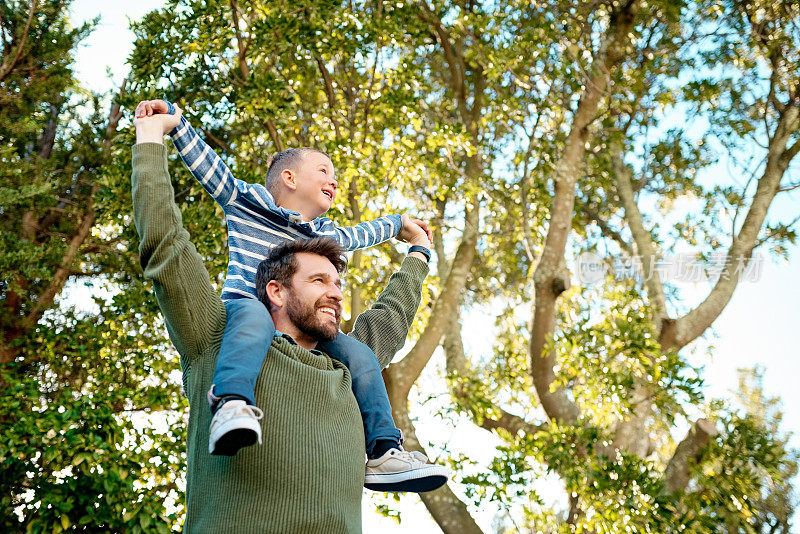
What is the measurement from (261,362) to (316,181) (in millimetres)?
1206

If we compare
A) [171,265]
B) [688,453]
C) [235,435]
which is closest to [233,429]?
[235,435]

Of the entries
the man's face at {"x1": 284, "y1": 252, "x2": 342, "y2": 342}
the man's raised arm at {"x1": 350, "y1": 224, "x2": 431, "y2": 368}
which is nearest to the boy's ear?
the man's raised arm at {"x1": 350, "y1": 224, "x2": 431, "y2": 368}

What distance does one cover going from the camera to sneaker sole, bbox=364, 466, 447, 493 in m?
2.16

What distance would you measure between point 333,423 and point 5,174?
7.03 meters

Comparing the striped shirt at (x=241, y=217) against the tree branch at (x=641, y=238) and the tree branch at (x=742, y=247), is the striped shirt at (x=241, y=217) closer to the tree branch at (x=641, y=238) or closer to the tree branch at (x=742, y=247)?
the tree branch at (x=742, y=247)

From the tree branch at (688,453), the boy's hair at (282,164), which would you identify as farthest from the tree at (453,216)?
the boy's hair at (282,164)

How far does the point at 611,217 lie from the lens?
11.5 meters

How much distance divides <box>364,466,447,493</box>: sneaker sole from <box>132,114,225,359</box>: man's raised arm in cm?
66

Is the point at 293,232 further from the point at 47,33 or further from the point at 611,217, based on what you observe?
the point at 611,217

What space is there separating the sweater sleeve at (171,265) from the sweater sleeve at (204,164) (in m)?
0.41

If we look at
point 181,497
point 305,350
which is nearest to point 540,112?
point 181,497

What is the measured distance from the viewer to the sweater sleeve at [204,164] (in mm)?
2611

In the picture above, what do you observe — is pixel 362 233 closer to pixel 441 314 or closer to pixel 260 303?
pixel 260 303

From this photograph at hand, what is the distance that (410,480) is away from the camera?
7.13 ft
